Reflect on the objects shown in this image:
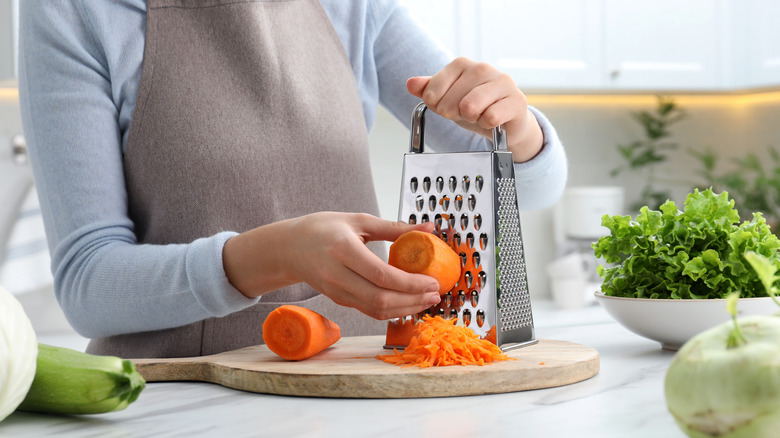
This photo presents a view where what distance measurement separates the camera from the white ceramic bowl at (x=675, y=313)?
955 millimetres

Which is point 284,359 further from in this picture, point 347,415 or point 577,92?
point 577,92

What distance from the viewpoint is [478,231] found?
103 centimetres

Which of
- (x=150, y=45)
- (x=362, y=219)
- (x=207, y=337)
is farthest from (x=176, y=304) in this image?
(x=150, y=45)

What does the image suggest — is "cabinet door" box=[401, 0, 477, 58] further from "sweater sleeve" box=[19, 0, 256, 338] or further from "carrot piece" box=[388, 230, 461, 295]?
"carrot piece" box=[388, 230, 461, 295]

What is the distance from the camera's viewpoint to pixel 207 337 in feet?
3.83

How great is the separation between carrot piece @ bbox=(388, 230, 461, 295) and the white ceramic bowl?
24cm

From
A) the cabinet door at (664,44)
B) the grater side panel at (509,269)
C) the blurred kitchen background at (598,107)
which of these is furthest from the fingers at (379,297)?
the cabinet door at (664,44)

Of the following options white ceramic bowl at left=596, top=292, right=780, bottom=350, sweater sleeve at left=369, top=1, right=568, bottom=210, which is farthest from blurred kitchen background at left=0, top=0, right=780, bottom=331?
white ceramic bowl at left=596, top=292, right=780, bottom=350

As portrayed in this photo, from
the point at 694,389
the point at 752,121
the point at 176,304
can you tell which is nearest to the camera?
the point at 694,389

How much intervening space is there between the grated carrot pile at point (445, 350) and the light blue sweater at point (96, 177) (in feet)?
0.85

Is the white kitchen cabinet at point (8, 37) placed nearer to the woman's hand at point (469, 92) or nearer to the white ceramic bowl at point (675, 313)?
the woman's hand at point (469, 92)

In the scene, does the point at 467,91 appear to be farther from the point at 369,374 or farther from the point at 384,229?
the point at 369,374

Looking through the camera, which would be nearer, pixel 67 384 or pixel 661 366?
pixel 67 384

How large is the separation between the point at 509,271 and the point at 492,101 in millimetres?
227
